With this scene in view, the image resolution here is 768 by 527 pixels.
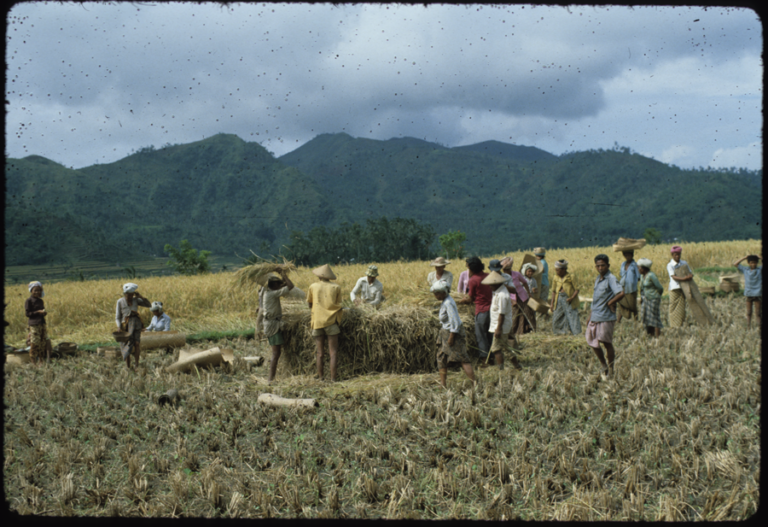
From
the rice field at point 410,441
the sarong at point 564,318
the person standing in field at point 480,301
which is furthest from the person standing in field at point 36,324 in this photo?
the sarong at point 564,318

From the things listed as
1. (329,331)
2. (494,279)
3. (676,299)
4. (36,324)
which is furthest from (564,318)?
(36,324)

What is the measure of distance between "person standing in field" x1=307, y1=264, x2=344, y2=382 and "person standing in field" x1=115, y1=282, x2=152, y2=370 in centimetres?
293

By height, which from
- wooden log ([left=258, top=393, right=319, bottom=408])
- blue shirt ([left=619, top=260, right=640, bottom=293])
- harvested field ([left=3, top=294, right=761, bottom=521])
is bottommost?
harvested field ([left=3, top=294, right=761, bottom=521])

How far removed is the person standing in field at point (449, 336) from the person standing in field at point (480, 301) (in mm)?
768

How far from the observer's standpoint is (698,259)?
2347 centimetres

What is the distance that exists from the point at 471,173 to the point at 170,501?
20044 centimetres

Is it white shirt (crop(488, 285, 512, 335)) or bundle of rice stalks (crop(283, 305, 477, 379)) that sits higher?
white shirt (crop(488, 285, 512, 335))

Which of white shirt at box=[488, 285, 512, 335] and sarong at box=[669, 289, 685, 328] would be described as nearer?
white shirt at box=[488, 285, 512, 335]

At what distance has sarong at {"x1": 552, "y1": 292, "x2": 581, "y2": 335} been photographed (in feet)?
28.7

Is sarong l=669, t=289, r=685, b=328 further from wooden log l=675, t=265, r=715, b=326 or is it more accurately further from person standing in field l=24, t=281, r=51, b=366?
person standing in field l=24, t=281, r=51, b=366

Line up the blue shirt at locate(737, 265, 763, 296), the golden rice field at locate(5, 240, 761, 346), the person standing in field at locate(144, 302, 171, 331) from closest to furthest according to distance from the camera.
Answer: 1. the person standing in field at locate(144, 302, 171, 331)
2. the blue shirt at locate(737, 265, 763, 296)
3. the golden rice field at locate(5, 240, 761, 346)

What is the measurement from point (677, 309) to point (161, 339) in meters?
9.75

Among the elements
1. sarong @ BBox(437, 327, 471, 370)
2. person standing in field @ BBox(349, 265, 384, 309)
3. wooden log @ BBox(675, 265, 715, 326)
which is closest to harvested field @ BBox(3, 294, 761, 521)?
sarong @ BBox(437, 327, 471, 370)

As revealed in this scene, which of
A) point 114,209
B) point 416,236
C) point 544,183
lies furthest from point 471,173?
point 416,236
